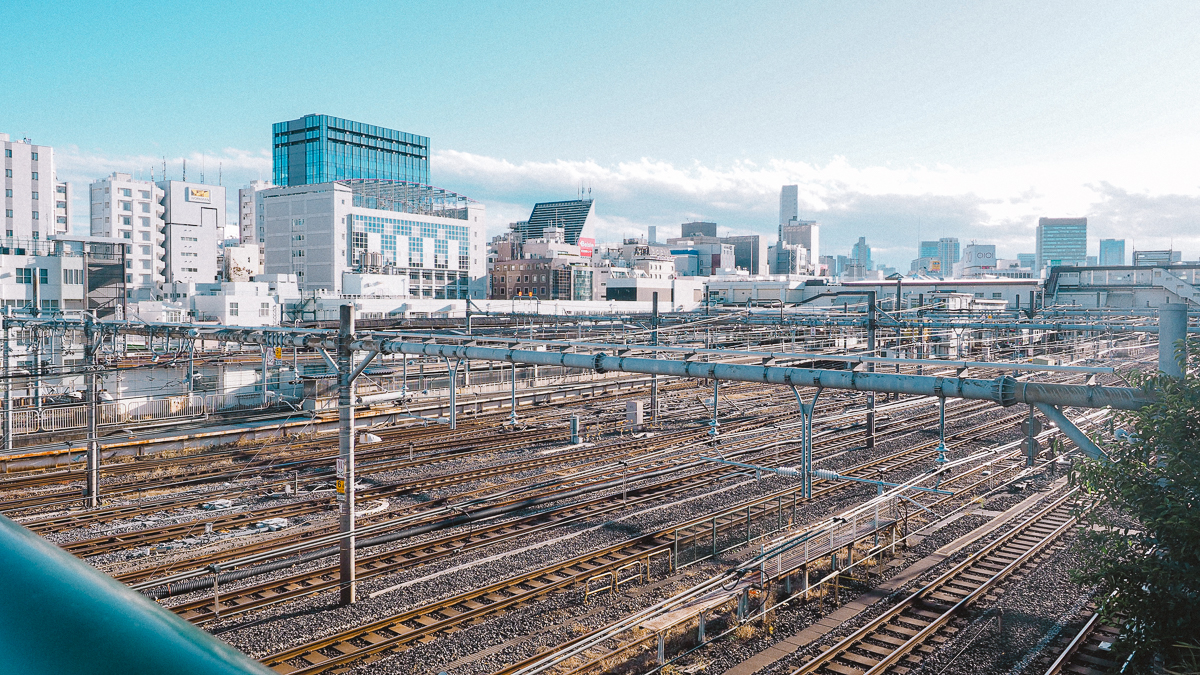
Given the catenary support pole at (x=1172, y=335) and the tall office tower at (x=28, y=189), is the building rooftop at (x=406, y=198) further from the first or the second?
the catenary support pole at (x=1172, y=335)

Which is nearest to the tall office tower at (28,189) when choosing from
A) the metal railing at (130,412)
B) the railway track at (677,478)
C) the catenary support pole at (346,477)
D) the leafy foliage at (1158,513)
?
the metal railing at (130,412)

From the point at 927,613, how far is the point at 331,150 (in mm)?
101167

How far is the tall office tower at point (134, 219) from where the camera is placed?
208ft

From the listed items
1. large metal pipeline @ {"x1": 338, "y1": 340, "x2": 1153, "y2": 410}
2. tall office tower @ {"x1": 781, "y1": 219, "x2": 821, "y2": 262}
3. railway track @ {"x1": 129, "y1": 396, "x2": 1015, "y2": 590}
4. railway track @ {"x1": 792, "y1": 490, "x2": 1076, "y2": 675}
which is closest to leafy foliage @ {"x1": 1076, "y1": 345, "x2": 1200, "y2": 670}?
large metal pipeline @ {"x1": 338, "y1": 340, "x2": 1153, "y2": 410}

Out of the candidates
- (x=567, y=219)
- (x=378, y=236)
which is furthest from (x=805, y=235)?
(x=378, y=236)

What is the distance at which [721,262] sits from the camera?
139250mm

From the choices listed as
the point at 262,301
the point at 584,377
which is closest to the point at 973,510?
the point at 584,377

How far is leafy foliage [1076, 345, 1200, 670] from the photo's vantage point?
18.1ft

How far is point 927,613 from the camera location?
1030 centimetres

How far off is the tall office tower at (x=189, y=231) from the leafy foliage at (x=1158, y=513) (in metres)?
68.5

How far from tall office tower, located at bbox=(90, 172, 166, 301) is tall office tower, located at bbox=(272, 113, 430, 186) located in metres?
32.9

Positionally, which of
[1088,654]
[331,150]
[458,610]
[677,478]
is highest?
[331,150]

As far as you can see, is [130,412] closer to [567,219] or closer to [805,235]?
[567,219]

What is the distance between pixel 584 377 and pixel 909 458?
17.4 m
